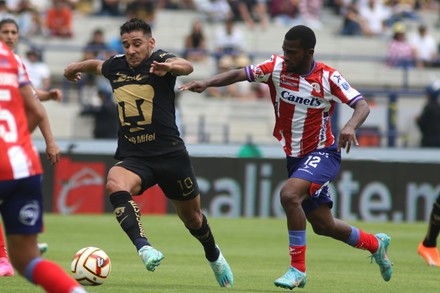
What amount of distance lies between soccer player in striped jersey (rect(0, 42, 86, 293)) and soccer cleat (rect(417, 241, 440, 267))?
6822mm

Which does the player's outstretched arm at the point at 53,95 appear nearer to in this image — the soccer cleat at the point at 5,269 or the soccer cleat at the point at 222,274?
the soccer cleat at the point at 5,269

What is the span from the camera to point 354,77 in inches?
1070

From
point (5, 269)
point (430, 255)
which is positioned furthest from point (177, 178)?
point (430, 255)

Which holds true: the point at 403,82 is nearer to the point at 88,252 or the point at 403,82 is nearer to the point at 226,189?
the point at 226,189

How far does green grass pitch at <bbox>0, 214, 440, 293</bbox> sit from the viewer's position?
9797mm

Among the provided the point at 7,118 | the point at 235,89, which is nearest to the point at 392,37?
the point at 235,89

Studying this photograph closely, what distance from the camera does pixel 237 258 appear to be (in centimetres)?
1311

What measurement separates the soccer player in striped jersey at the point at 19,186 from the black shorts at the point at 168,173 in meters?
2.97

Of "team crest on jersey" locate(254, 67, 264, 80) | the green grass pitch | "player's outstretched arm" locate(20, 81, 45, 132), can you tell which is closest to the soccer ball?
the green grass pitch

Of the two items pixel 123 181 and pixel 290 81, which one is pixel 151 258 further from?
pixel 290 81

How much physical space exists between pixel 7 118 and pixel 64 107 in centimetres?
1748

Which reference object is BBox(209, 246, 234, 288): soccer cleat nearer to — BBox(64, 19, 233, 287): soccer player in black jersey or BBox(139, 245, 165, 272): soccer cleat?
BBox(64, 19, 233, 287): soccer player in black jersey

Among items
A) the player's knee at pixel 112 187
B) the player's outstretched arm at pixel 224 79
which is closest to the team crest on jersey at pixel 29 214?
the player's knee at pixel 112 187

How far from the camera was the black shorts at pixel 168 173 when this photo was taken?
31.7 feet
